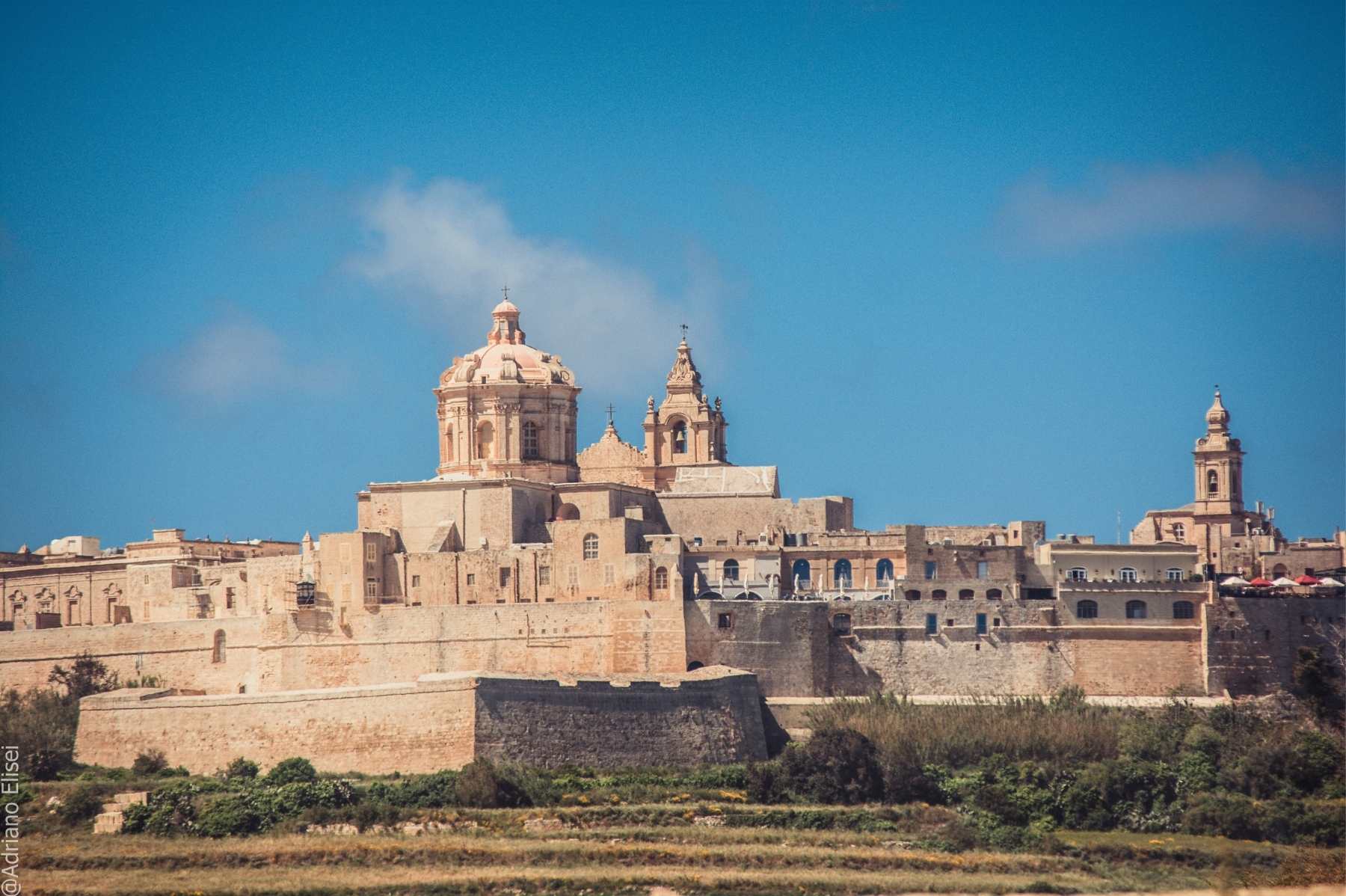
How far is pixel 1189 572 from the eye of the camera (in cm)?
7019

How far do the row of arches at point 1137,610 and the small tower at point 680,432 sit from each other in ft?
49.8

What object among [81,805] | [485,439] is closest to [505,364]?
[485,439]

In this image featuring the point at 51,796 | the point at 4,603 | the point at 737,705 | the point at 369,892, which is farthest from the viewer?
the point at 4,603

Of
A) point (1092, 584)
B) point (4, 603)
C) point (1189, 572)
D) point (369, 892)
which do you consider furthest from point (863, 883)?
point (4, 603)

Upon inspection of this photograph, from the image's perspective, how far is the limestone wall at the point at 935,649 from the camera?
64.6m

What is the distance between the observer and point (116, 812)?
56.5m

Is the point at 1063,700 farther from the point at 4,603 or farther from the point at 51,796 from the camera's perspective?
the point at 4,603

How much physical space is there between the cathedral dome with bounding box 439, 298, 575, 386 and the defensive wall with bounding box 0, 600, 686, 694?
8620 millimetres

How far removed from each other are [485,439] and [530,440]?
1.20 meters

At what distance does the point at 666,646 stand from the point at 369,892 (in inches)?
595

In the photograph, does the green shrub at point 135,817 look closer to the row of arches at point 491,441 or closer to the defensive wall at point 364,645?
A: the defensive wall at point 364,645

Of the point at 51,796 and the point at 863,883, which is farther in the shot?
the point at 51,796

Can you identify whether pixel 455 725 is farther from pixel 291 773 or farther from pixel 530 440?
pixel 530 440

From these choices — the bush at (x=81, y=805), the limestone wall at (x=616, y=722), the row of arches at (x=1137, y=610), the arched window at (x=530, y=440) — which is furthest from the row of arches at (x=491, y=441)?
the bush at (x=81, y=805)
